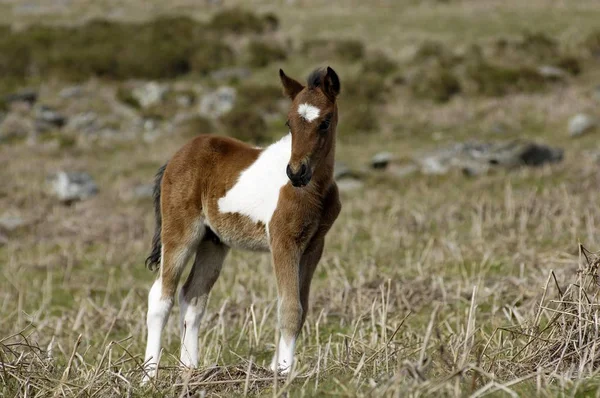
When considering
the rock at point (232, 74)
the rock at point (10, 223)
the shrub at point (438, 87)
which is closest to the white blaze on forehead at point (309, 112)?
the rock at point (10, 223)

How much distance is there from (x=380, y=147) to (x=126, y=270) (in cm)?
1035

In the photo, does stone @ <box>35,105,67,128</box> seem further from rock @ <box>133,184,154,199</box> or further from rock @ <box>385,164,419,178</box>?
rock @ <box>385,164,419,178</box>

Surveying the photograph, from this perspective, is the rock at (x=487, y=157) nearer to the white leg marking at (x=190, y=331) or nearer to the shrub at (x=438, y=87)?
the shrub at (x=438, y=87)

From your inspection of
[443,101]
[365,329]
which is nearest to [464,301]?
[365,329]

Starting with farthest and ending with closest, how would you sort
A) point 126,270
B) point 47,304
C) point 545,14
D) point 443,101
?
point 545,14 → point 443,101 → point 126,270 → point 47,304

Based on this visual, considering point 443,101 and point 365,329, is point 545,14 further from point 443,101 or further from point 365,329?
point 365,329

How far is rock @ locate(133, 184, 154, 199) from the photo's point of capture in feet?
55.8

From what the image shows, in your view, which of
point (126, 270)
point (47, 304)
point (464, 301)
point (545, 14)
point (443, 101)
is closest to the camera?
point (464, 301)

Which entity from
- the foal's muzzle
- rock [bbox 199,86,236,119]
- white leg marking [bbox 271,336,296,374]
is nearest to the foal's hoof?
white leg marking [bbox 271,336,296,374]

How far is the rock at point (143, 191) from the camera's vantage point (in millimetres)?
17017

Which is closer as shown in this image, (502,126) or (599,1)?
(502,126)

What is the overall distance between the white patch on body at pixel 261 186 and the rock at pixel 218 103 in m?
19.2

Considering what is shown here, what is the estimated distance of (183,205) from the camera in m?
6.64

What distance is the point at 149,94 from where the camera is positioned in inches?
1108
